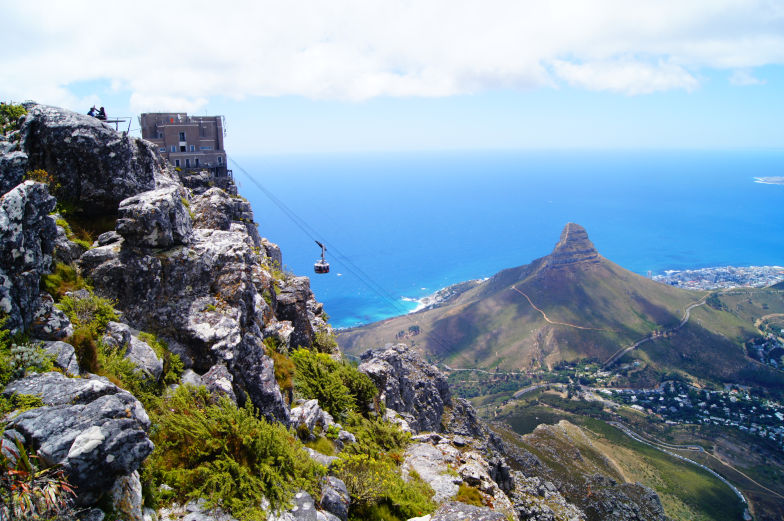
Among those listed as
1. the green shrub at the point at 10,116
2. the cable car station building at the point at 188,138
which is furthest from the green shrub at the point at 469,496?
the cable car station building at the point at 188,138

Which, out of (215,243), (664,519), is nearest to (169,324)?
(215,243)

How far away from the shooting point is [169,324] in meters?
13.3

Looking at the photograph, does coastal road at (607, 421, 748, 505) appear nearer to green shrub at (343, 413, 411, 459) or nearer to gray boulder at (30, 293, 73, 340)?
green shrub at (343, 413, 411, 459)

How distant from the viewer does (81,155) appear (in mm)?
13930

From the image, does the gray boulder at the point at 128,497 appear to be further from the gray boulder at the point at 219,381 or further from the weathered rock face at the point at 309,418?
the weathered rock face at the point at 309,418

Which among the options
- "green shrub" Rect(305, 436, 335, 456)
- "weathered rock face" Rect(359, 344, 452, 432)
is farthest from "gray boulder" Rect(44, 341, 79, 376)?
"weathered rock face" Rect(359, 344, 452, 432)

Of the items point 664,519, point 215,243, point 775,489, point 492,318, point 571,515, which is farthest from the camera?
point 492,318

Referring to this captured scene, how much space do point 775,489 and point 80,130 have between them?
13178 cm

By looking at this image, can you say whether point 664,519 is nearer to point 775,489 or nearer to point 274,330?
point 274,330

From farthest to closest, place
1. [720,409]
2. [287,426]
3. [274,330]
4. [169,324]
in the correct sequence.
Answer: [720,409]
[274,330]
[287,426]
[169,324]

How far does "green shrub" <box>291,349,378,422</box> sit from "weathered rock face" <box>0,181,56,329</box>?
10.7m

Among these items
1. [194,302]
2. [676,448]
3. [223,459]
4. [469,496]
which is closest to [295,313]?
[194,302]

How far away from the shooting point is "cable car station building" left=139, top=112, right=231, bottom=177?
51.6 m

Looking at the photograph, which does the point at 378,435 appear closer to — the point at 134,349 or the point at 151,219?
the point at 134,349
